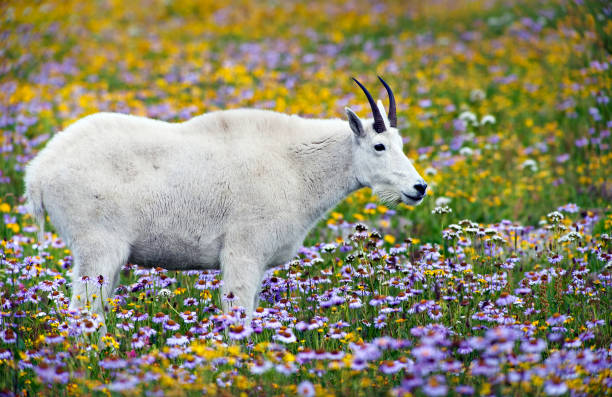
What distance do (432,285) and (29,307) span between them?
3616 millimetres

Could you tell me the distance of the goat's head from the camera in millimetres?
5551

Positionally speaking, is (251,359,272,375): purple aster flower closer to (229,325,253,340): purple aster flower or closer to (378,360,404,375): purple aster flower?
(229,325,253,340): purple aster flower

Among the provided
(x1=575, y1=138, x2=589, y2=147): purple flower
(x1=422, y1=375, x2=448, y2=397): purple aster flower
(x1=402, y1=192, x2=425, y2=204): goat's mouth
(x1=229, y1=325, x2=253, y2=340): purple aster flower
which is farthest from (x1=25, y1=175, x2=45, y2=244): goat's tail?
(x1=575, y1=138, x2=589, y2=147): purple flower

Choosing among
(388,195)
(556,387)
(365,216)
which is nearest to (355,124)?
(388,195)

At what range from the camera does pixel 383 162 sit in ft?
18.5

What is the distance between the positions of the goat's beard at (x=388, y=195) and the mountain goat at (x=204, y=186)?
0.04ft

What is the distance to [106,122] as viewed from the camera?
5.51 meters

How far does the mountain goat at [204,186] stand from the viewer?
5.20 metres

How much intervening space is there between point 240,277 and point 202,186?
84 cm

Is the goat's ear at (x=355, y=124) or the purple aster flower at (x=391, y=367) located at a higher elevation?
the goat's ear at (x=355, y=124)

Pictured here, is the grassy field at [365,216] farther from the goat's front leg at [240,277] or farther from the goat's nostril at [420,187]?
the goat's nostril at [420,187]

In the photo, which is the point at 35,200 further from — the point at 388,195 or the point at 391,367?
the point at 391,367

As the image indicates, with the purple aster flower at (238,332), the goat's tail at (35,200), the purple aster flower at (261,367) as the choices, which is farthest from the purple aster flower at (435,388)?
the goat's tail at (35,200)

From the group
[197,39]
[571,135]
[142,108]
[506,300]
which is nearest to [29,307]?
[506,300]
